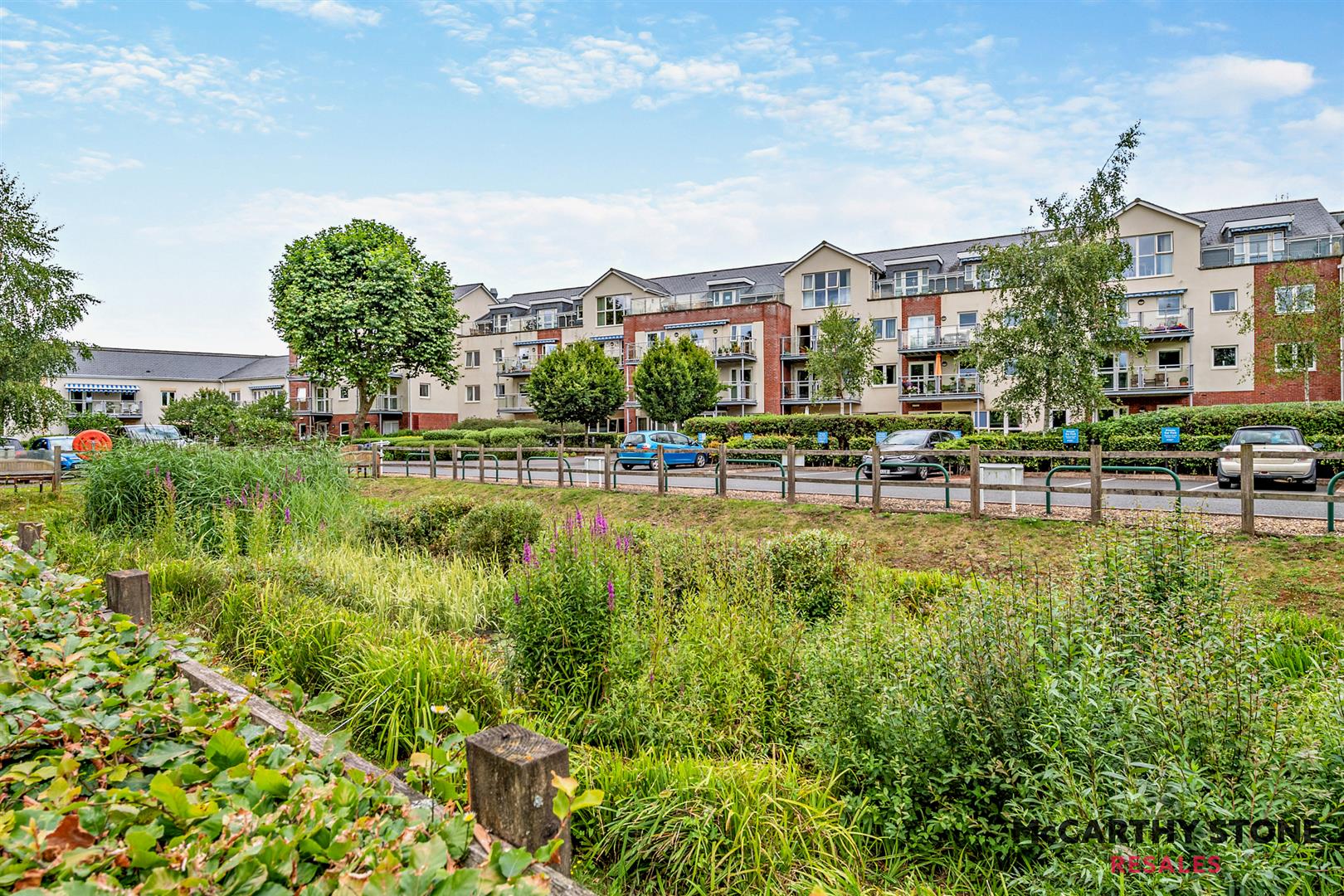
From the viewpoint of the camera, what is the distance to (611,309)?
5572 centimetres

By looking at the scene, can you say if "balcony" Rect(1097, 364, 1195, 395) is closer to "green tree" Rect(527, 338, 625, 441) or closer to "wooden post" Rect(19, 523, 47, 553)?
"green tree" Rect(527, 338, 625, 441)

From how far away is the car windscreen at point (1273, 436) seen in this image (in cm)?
1770

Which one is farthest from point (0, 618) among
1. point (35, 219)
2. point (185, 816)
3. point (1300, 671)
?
point (35, 219)

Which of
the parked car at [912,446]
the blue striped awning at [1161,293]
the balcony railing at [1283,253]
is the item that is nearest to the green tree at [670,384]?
the parked car at [912,446]

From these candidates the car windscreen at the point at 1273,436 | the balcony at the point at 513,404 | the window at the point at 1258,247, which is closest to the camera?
the car windscreen at the point at 1273,436

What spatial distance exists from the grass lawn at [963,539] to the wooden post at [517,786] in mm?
3359

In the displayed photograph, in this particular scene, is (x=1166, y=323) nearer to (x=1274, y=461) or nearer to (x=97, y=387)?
(x=1274, y=461)

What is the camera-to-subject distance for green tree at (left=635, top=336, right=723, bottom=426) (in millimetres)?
40188

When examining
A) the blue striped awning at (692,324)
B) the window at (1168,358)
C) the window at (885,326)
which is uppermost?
the blue striped awning at (692,324)

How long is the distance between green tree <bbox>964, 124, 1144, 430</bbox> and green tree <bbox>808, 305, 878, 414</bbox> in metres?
15.6

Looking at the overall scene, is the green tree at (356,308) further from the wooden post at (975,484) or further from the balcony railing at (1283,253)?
the balcony railing at (1283,253)

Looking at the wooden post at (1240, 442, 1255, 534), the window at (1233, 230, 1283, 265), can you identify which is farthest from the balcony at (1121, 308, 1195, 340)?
the wooden post at (1240, 442, 1255, 534)

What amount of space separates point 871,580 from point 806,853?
144 inches

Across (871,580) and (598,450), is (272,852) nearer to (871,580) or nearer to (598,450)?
(871,580)
